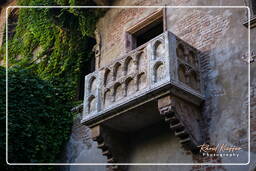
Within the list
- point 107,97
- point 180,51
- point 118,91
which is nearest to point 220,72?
point 180,51

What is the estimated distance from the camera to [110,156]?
899 cm

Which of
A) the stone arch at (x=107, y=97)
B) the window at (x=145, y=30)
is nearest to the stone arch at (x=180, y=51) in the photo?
the stone arch at (x=107, y=97)

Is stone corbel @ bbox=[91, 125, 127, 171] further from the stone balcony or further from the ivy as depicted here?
the ivy

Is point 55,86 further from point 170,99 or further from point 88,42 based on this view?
point 170,99

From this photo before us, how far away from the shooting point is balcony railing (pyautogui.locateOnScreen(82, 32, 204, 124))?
783 cm

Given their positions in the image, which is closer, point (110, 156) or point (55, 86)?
point (110, 156)

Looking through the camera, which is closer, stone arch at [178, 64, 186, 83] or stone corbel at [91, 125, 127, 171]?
stone arch at [178, 64, 186, 83]

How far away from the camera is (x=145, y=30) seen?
412 inches

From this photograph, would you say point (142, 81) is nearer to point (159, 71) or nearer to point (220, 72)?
point (159, 71)

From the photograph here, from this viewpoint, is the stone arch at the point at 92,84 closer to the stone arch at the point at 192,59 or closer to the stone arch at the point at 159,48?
the stone arch at the point at 159,48

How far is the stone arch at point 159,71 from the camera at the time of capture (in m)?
7.86

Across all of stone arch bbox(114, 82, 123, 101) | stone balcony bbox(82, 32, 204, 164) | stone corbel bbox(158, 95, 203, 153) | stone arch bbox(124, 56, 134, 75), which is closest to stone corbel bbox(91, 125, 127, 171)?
stone balcony bbox(82, 32, 204, 164)

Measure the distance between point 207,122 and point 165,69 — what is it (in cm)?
120

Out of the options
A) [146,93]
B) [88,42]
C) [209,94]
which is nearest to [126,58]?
[146,93]
